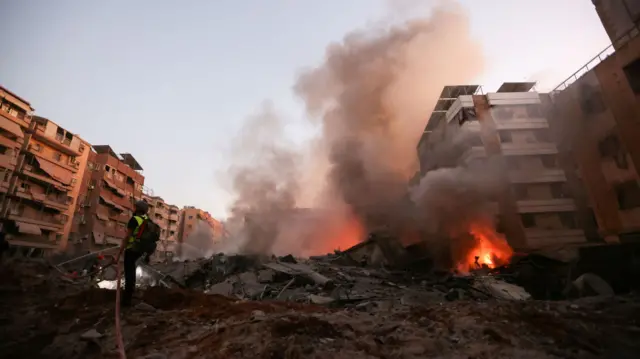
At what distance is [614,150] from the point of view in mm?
20500

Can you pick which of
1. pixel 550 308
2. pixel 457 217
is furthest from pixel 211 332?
pixel 457 217

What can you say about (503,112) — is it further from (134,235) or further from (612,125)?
(134,235)

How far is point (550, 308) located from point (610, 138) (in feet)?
72.1

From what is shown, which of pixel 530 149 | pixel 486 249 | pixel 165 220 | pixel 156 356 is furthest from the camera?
pixel 165 220

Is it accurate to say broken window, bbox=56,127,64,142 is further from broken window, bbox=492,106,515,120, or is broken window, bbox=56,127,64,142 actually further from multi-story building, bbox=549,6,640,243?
multi-story building, bbox=549,6,640,243

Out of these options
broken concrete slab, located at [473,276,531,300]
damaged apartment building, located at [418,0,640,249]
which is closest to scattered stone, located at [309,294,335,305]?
broken concrete slab, located at [473,276,531,300]

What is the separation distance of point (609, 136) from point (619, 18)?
743 centimetres

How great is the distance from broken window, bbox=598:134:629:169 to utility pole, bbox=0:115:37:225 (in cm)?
4728

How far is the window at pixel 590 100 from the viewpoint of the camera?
2173cm

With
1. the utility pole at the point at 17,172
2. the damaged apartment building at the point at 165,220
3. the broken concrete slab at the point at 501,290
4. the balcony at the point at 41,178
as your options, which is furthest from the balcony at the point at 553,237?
the damaged apartment building at the point at 165,220

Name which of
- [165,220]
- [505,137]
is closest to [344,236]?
[505,137]

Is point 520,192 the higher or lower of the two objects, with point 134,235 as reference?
higher

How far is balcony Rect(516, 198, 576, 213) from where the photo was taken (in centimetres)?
2616

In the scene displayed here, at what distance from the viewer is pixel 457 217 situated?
2630 cm
